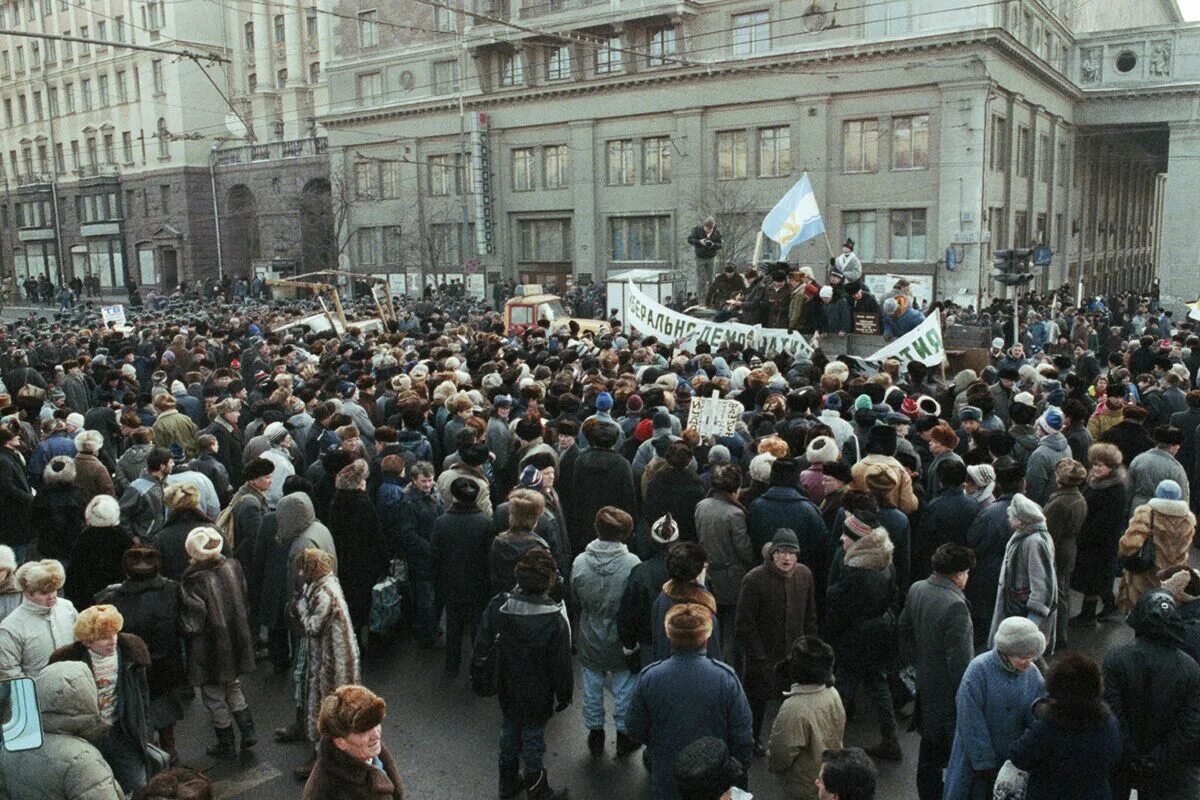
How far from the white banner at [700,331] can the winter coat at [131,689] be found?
10.9 meters

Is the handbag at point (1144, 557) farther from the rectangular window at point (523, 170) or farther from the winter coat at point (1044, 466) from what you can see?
the rectangular window at point (523, 170)

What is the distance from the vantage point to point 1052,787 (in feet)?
14.4

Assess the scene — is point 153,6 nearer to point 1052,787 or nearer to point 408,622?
point 408,622

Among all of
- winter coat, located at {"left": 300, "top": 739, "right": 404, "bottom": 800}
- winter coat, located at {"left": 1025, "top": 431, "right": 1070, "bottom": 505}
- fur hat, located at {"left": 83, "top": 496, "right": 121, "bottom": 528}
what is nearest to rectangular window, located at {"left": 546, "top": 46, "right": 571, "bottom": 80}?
winter coat, located at {"left": 1025, "top": 431, "right": 1070, "bottom": 505}

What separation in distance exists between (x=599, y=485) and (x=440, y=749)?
98.2 inches

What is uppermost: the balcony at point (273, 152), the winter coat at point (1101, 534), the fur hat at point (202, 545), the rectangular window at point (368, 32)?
the rectangular window at point (368, 32)

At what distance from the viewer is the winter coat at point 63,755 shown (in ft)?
14.6

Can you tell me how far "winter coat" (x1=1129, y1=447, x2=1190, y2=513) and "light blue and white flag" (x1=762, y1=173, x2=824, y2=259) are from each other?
932cm

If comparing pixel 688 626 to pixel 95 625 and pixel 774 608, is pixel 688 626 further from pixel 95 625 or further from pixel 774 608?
pixel 95 625

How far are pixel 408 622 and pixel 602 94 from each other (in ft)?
129

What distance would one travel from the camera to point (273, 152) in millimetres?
58031

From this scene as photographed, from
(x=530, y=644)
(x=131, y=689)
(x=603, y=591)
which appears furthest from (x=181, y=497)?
(x=603, y=591)

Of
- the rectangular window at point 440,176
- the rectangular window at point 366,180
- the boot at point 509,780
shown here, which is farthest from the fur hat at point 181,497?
the rectangular window at point 366,180

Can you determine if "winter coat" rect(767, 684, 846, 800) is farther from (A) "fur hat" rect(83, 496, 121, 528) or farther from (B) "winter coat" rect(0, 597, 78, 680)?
(A) "fur hat" rect(83, 496, 121, 528)
